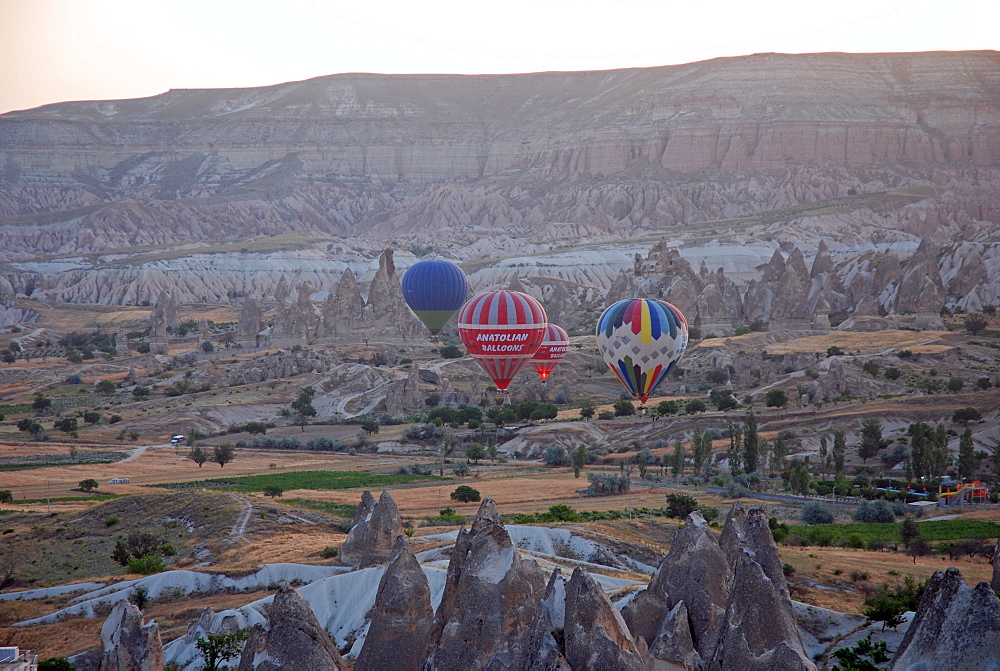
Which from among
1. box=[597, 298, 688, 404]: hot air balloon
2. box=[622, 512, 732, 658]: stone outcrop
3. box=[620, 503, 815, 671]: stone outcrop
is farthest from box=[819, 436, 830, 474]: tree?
box=[622, 512, 732, 658]: stone outcrop

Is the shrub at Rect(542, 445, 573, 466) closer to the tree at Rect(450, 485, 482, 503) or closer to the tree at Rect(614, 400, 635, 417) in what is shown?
the tree at Rect(614, 400, 635, 417)

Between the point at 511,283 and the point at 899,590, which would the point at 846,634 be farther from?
the point at 511,283

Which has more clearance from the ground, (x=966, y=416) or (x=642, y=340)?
(x=642, y=340)

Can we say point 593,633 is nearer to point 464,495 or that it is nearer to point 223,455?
point 464,495

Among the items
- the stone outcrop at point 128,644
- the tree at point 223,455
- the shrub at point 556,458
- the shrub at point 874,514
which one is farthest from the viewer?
the tree at point 223,455

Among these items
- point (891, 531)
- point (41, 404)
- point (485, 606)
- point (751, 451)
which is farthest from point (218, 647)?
point (41, 404)

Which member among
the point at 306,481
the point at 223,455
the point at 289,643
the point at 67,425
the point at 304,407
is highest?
the point at 289,643

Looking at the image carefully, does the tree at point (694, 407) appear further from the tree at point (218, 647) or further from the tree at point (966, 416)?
the tree at point (218, 647)

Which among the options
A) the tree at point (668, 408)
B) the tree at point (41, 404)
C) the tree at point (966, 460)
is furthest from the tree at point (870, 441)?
the tree at point (41, 404)
